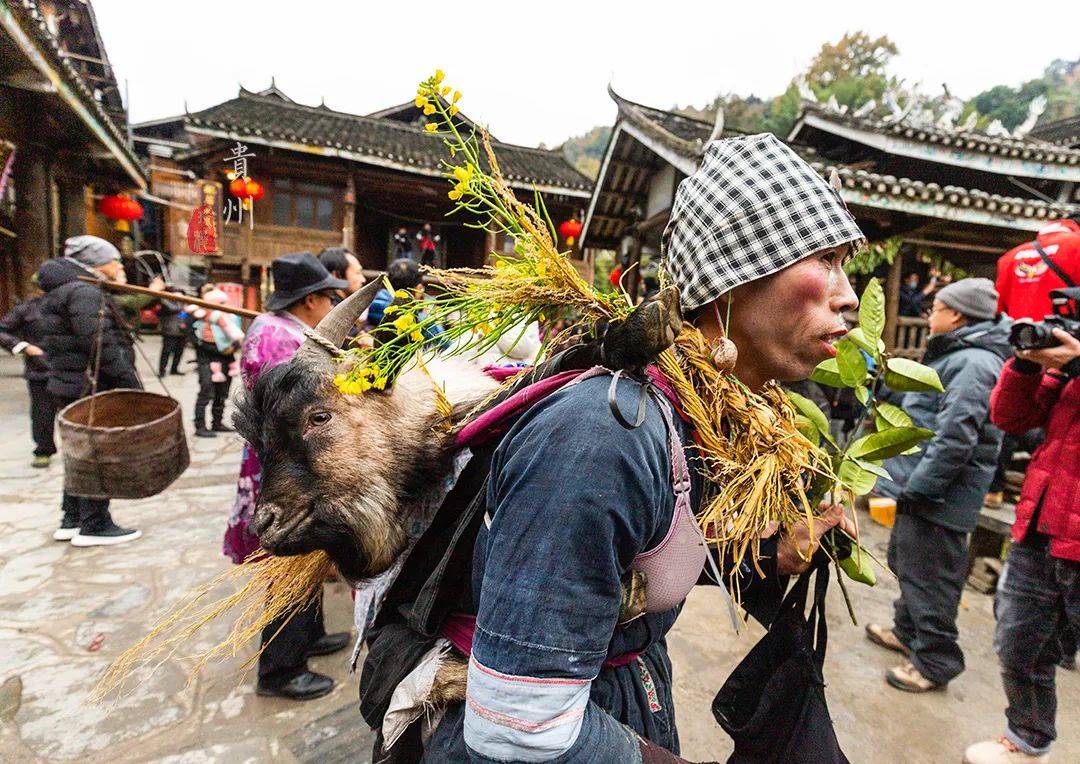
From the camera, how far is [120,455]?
3.09m

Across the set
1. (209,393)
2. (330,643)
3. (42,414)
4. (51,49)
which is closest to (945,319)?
(330,643)

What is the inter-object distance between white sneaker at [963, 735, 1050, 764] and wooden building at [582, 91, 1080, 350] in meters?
5.86

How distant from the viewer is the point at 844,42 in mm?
42562

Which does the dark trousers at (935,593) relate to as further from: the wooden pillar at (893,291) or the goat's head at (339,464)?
the wooden pillar at (893,291)

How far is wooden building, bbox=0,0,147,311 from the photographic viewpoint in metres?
6.63

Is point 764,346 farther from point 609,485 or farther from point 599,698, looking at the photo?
point 599,698

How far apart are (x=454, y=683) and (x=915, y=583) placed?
11.1 ft

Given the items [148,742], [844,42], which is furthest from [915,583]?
[844,42]

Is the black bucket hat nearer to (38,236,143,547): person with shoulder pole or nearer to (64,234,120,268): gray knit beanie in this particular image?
(38,236,143,547): person with shoulder pole

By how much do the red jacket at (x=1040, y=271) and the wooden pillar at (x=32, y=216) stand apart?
1438 cm

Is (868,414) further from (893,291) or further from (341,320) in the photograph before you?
(893,291)

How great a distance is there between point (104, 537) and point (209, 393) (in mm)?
3408

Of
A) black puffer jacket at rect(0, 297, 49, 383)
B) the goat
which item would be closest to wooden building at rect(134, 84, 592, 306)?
black puffer jacket at rect(0, 297, 49, 383)

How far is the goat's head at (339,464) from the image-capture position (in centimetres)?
126
